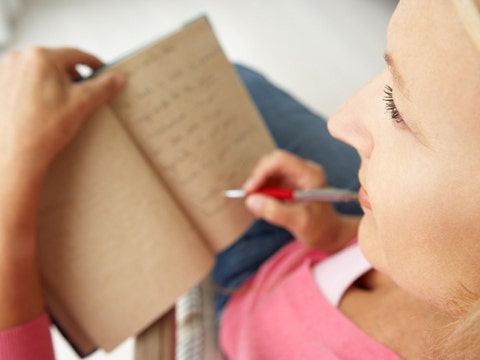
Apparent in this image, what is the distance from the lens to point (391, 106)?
261 millimetres

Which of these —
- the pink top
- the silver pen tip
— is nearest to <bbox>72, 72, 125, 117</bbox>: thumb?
the silver pen tip

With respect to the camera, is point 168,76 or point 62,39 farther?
point 62,39

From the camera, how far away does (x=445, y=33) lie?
203 millimetres

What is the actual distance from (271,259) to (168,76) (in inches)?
11.7

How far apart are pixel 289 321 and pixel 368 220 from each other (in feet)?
0.62

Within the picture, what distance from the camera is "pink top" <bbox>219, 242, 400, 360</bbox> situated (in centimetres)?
41

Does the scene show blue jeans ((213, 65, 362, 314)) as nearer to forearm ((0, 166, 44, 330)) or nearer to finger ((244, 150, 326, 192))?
finger ((244, 150, 326, 192))

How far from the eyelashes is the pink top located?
24 centimetres

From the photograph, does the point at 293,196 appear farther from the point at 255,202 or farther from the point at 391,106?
the point at 391,106

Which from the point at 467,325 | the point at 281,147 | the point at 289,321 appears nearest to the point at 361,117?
the point at 467,325

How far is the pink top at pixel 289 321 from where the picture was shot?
0.41 meters

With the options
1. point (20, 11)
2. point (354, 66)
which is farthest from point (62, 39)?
point (354, 66)

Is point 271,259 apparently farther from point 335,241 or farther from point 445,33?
point 445,33

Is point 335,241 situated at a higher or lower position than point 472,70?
lower
